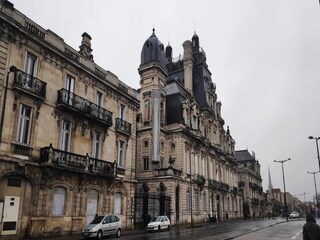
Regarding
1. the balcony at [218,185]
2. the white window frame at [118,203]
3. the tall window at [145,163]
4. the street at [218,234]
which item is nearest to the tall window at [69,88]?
the white window frame at [118,203]

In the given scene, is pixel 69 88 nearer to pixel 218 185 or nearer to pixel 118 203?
pixel 118 203

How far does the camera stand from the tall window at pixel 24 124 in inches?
777

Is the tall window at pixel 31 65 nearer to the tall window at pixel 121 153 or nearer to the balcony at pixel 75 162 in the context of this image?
the balcony at pixel 75 162

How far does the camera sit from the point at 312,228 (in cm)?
745

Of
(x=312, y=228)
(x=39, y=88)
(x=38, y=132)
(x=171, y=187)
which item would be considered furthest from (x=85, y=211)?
(x=312, y=228)

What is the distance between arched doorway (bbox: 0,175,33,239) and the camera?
59.0 ft

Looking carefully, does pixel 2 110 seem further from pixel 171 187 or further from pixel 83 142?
pixel 171 187

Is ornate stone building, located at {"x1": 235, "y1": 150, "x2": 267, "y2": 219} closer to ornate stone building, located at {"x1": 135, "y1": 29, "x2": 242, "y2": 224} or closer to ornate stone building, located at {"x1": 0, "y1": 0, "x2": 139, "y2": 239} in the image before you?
ornate stone building, located at {"x1": 135, "y1": 29, "x2": 242, "y2": 224}

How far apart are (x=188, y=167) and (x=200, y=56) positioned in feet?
74.7

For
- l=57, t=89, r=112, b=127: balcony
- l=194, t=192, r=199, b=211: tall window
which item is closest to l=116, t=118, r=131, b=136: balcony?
l=57, t=89, r=112, b=127: balcony

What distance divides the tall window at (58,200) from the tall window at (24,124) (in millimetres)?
4133

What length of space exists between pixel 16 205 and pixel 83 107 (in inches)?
346

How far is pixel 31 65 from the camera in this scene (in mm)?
21312

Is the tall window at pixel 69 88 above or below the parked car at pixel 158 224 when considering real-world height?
above
